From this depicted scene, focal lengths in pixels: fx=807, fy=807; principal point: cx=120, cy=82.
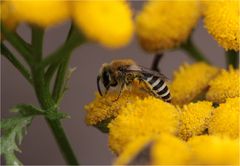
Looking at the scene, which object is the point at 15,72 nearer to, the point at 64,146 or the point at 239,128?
the point at 64,146

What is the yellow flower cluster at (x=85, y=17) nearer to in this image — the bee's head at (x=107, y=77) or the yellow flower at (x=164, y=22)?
the yellow flower at (x=164, y=22)

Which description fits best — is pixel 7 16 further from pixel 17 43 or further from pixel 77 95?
pixel 77 95

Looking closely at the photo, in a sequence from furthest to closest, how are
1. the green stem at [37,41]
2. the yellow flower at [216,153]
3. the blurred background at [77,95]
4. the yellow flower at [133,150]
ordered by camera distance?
the blurred background at [77,95] < the green stem at [37,41] < the yellow flower at [133,150] < the yellow flower at [216,153]

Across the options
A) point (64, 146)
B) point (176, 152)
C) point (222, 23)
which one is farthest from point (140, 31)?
point (176, 152)

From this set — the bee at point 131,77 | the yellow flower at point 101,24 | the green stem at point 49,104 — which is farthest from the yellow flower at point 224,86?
the yellow flower at point 101,24

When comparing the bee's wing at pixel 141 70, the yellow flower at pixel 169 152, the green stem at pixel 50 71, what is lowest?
the bee's wing at pixel 141 70

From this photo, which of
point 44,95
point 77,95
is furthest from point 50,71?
point 77,95
